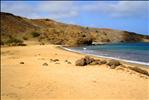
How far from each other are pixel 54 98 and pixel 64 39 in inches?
2822

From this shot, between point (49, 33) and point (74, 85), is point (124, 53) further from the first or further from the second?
point (49, 33)

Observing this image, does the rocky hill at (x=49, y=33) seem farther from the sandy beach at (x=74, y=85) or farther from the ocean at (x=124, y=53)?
the sandy beach at (x=74, y=85)

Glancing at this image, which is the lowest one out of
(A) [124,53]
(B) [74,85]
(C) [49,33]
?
(A) [124,53]

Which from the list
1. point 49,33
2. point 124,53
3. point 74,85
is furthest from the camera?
point 49,33

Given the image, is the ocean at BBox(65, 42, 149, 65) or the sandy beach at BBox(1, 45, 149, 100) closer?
the sandy beach at BBox(1, 45, 149, 100)

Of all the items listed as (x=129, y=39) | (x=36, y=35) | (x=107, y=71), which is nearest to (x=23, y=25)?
(x=36, y=35)

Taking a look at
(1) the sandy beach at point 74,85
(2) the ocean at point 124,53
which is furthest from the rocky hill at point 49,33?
(1) the sandy beach at point 74,85

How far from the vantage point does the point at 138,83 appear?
12.5 meters

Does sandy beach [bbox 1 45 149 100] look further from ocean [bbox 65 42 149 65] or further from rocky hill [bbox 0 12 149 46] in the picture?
rocky hill [bbox 0 12 149 46]

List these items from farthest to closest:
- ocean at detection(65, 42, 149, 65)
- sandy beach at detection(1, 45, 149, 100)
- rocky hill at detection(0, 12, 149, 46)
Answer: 1. rocky hill at detection(0, 12, 149, 46)
2. ocean at detection(65, 42, 149, 65)
3. sandy beach at detection(1, 45, 149, 100)

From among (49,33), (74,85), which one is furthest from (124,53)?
(49,33)

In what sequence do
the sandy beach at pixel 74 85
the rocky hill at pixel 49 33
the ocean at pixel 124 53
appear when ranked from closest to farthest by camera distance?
the sandy beach at pixel 74 85 → the ocean at pixel 124 53 → the rocky hill at pixel 49 33

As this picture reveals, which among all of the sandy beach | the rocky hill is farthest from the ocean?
the rocky hill

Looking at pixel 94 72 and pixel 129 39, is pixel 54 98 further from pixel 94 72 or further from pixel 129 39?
pixel 129 39
